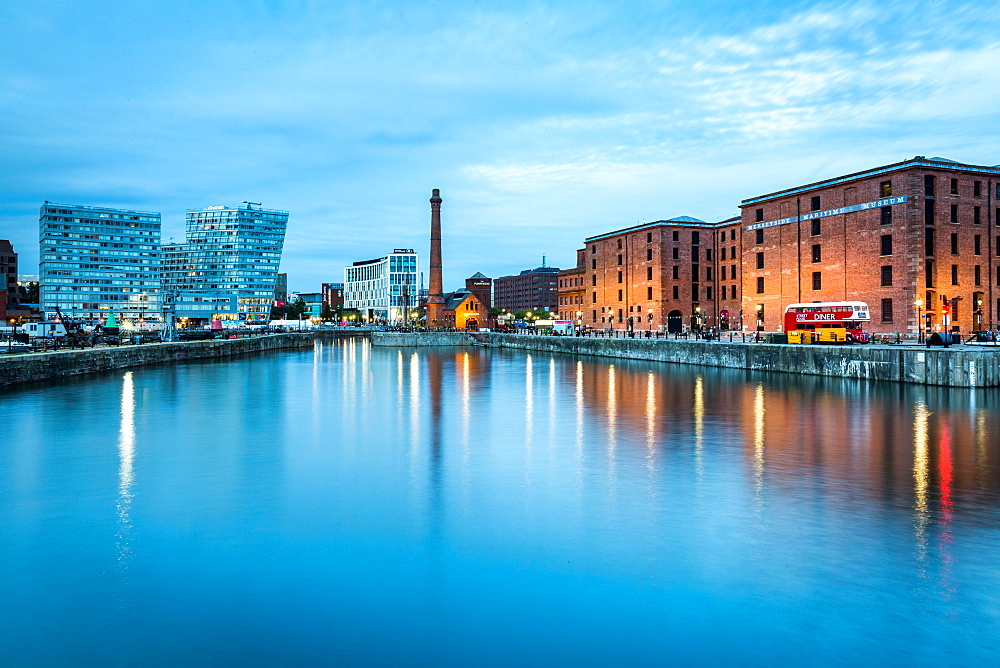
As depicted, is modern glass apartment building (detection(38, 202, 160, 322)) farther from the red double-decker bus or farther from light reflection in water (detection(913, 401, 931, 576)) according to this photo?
light reflection in water (detection(913, 401, 931, 576))

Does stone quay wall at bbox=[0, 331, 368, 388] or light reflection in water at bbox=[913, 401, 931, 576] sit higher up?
stone quay wall at bbox=[0, 331, 368, 388]

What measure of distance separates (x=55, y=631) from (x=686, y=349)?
55619 mm

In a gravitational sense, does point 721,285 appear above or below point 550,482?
above

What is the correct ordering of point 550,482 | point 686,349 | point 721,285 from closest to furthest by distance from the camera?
1. point 550,482
2. point 686,349
3. point 721,285

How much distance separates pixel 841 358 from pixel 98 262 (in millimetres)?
184964

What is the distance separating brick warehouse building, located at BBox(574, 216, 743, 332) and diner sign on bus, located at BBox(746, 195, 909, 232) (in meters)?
16.2

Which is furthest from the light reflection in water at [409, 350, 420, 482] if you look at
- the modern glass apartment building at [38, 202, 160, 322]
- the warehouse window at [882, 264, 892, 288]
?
the modern glass apartment building at [38, 202, 160, 322]

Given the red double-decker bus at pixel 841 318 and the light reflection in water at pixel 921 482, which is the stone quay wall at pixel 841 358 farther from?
the light reflection in water at pixel 921 482

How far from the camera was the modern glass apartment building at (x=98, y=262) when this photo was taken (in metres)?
168

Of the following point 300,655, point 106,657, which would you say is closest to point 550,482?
point 300,655

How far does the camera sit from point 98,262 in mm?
174750

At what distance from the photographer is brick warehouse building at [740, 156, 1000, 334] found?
1960 inches

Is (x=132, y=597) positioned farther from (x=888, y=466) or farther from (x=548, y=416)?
(x=548, y=416)

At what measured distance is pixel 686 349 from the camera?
5950 centimetres
